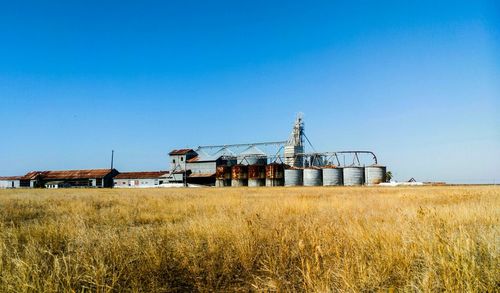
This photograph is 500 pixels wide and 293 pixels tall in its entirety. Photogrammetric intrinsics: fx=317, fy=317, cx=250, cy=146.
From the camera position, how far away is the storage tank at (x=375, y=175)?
55.8m

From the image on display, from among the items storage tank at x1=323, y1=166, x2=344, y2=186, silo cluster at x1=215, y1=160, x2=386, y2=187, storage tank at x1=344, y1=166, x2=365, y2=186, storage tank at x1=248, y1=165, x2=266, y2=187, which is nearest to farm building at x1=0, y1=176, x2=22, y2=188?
silo cluster at x1=215, y1=160, x2=386, y2=187

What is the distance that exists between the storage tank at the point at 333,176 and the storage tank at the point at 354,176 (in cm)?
122

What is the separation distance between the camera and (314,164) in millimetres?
71188

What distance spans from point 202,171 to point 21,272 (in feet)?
224

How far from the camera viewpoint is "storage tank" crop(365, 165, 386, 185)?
5581 centimetres

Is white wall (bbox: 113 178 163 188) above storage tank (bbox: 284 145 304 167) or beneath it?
beneath

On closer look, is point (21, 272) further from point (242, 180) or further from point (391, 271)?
point (242, 180)

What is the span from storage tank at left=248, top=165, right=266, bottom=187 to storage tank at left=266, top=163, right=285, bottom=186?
97 centimetres

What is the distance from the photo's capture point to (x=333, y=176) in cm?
5888

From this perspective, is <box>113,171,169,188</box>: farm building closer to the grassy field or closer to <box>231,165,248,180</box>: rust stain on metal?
<box>231,165,248,180</box>: rust stain on metal

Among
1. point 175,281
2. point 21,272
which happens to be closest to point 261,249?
point 175,281

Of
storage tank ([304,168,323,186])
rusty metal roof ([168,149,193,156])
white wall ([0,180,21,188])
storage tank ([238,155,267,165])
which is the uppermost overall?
rusty metal roof ([168,149,193,156])

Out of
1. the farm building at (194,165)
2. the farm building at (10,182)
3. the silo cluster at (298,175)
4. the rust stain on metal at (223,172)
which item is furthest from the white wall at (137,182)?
the farm building at (10,182)

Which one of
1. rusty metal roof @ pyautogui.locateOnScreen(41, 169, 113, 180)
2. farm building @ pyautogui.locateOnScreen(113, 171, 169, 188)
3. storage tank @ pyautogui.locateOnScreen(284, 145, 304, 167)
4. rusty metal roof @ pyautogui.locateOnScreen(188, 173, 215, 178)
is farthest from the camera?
rusty metal roof @ pyautogui.locateOnScreen(41, 169, 113, 180)
